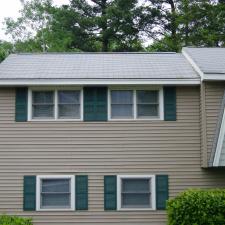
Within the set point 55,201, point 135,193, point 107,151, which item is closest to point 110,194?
point 135,193

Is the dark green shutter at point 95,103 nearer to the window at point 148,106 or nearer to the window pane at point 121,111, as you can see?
the window pane at point 121,111

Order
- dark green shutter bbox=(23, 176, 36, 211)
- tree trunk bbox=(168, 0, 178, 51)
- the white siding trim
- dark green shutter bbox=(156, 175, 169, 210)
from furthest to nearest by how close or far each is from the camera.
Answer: tree trunk bbox=(168, 0, 178, 51) → dark green shutter bbox=(156, 175, 169, 210) → dark green shutter bbox=(23, 176, 36, 211) → the white siding trim

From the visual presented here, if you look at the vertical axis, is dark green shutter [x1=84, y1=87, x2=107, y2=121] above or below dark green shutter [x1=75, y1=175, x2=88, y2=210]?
above

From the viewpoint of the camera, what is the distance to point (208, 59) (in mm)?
16188

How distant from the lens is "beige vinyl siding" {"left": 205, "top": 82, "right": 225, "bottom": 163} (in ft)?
48.0

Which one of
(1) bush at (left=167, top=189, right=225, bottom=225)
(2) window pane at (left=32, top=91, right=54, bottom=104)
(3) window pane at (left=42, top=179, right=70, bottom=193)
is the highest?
(2) window pane at (left=32, top=91, right=54, bottom=104)

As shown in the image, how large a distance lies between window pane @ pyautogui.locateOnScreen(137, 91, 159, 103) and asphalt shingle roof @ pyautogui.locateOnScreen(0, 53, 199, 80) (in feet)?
1.83

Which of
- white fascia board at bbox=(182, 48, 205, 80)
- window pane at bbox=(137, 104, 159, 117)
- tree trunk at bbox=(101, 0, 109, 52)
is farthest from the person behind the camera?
tree trunk at bbox=(101, 0, 109, 52)

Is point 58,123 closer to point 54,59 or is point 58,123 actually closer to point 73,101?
point 73,101

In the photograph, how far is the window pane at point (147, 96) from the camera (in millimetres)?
15477

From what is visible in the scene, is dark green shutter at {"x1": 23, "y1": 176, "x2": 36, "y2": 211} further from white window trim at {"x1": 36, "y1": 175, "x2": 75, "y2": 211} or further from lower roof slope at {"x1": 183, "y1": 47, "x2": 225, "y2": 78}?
lower roof slope at {"x1": 183, "y1": 47, "x2": 225, "y2": 78}

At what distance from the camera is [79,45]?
1353 inches

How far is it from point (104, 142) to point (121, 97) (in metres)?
1.41

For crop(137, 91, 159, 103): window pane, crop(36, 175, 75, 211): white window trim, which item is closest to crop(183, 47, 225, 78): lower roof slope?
crop(137, 91, 159, 103): window pane
